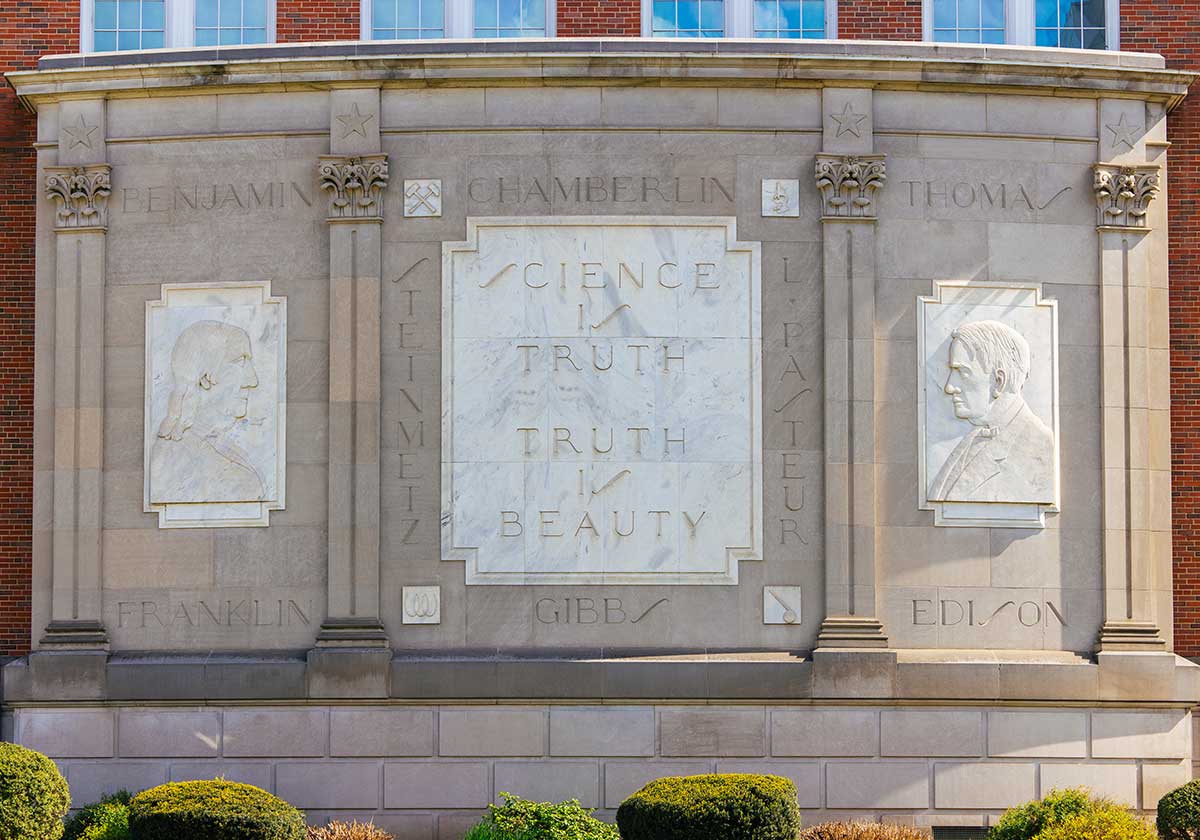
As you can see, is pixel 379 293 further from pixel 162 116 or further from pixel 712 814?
pixel 712 814

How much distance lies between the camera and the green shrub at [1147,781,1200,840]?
18906 millimetres

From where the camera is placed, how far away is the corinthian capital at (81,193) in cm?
2256

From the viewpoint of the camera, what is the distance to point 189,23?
79.2 feet

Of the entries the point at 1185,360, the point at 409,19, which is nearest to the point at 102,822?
the point at 409,19

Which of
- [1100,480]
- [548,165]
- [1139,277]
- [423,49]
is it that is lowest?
[1100,480]

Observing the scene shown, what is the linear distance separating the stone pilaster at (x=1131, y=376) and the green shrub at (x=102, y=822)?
1307 centimetres

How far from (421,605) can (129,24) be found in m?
9.91

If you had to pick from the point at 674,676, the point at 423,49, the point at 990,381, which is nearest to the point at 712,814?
the point at 674,676

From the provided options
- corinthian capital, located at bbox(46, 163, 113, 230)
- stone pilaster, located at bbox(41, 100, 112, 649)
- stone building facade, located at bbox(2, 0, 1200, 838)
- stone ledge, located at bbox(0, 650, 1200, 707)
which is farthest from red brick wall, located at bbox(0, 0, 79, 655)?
stone ledge, located at bbox(0, 650, 1200, 707)

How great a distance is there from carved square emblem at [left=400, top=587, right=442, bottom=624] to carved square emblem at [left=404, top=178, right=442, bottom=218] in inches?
200

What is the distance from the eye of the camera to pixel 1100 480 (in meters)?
22.3

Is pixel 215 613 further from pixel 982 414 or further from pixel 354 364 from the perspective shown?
pixel 982 414

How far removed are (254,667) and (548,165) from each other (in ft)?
25.6

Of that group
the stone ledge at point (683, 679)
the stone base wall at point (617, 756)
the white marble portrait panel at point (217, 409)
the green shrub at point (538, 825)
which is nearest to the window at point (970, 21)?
the stone ledge at point (683, 679)
